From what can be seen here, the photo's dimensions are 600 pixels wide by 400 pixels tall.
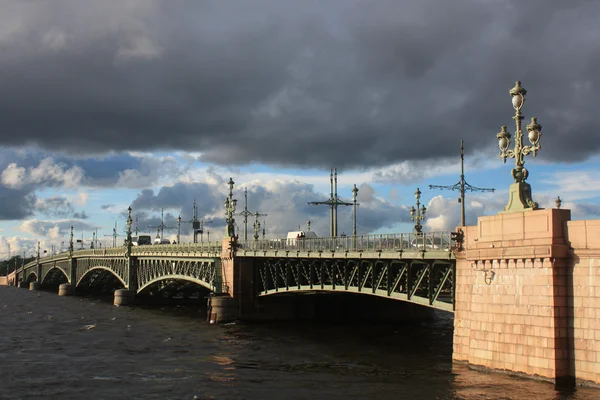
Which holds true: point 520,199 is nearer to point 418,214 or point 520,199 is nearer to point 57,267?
point 418,214

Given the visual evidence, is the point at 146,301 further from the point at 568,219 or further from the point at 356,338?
the point at 568,219

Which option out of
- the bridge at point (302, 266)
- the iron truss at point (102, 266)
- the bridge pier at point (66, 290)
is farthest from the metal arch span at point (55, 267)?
the bridge at point (302, 266)

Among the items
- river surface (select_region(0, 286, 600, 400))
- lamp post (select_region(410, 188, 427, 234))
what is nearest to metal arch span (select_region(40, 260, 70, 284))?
river surface (select_region(0, 286, 600, 400))

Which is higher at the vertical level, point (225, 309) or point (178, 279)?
point (178, 279)

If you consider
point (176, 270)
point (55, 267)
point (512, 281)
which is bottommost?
point (55, 267)

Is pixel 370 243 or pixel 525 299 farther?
pixel 370 243

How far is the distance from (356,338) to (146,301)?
47.8 meters

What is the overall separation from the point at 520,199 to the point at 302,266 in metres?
25.4

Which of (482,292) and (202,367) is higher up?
(482,292)

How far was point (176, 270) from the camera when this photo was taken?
79562 millimetres

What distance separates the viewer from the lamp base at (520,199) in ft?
99.3

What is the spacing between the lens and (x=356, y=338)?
52.0 meters

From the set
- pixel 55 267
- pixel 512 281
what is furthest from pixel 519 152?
pixel 55 267

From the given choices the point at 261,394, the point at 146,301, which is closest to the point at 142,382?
the point at 261,394
